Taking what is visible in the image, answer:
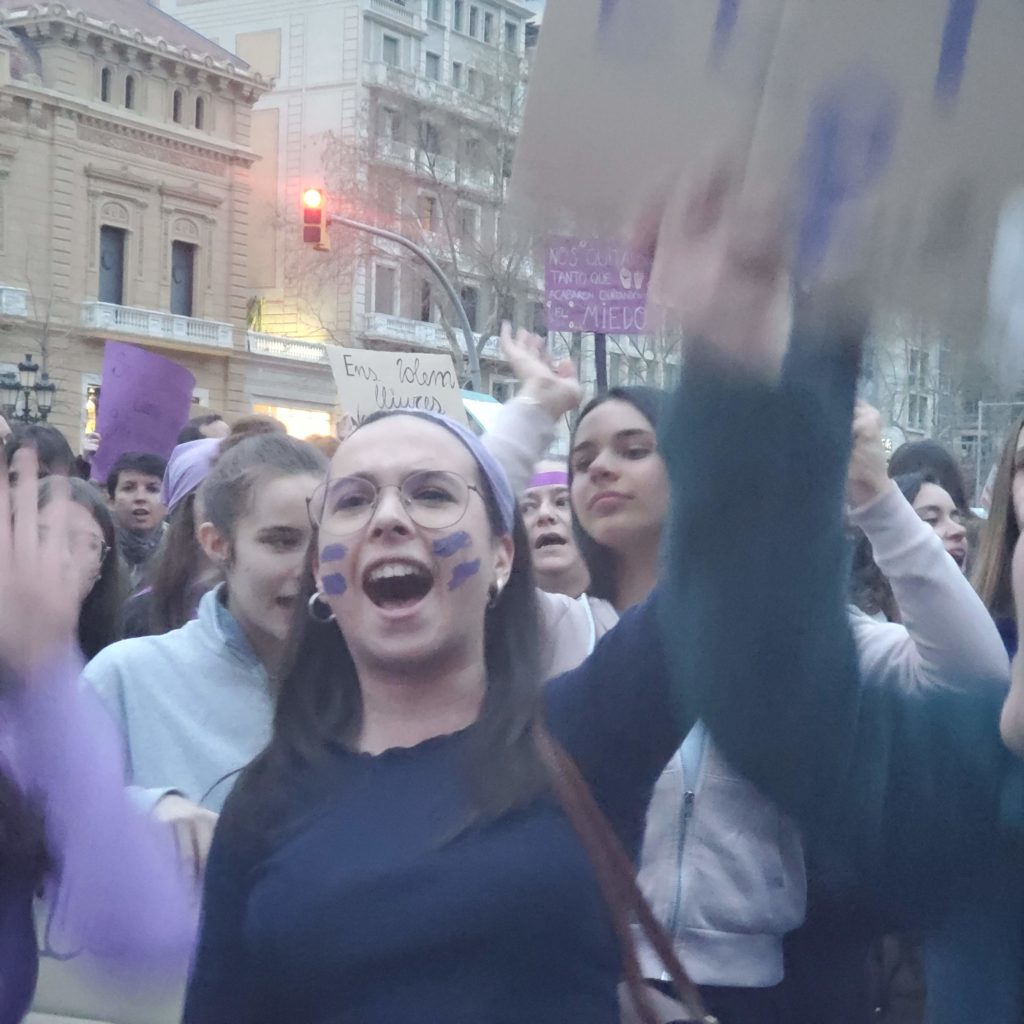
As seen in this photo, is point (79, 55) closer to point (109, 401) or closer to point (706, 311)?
point (109, 401)

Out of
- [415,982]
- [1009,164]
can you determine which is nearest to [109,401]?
[415,982]

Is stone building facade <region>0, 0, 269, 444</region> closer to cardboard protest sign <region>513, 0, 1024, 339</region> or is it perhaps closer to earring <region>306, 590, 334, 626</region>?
earring <region>306, 590, 334, 626</region>

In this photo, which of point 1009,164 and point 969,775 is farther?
point 969,775

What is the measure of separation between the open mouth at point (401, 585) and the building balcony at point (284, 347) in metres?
31.1

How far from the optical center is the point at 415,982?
1688mm

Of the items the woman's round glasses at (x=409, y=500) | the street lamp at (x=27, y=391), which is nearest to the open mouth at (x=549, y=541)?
the woman's round glasses at (x=409, y=500)

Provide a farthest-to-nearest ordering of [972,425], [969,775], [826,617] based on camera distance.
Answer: [969,775], [826,617], [972,425]

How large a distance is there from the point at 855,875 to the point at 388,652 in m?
0.66

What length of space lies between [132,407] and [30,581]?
14.8ft

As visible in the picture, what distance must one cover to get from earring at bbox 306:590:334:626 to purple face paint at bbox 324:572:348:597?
0.08 meters

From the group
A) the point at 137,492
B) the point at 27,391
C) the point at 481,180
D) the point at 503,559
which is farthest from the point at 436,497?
the point at 27,391

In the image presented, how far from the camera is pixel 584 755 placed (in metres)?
1.88

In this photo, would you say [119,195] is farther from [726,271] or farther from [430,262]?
[726,271]

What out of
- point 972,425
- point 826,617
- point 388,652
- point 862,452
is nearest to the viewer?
point 972,425
